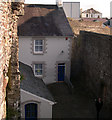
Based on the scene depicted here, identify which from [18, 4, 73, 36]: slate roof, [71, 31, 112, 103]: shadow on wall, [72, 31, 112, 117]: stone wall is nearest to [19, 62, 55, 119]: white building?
[72, 31, 112, 117]: stone wall

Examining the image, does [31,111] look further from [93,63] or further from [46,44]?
[46,44]

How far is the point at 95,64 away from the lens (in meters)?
16.7

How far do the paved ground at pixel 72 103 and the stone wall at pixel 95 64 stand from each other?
80cm

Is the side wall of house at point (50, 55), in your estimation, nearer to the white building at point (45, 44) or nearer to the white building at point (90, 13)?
the white building at point (45, 44)

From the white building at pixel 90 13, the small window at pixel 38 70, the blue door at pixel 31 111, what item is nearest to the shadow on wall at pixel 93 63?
the small window at pixel 38 70

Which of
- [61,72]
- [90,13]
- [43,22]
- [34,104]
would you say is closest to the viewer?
[34,104]

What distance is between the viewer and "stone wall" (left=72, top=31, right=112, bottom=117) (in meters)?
14.0

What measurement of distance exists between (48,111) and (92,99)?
5.51 meters

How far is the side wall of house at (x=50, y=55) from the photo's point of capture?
18.8m

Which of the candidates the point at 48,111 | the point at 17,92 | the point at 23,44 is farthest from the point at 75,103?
the point at 17,92

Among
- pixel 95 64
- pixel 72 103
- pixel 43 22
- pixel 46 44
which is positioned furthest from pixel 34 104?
pixel 43 22

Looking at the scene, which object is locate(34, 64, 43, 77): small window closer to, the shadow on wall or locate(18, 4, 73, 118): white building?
locate(18, 4, 73, 118): white building

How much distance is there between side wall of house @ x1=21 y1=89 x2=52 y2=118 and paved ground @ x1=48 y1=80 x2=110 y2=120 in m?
1.58

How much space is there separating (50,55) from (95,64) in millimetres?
4702
